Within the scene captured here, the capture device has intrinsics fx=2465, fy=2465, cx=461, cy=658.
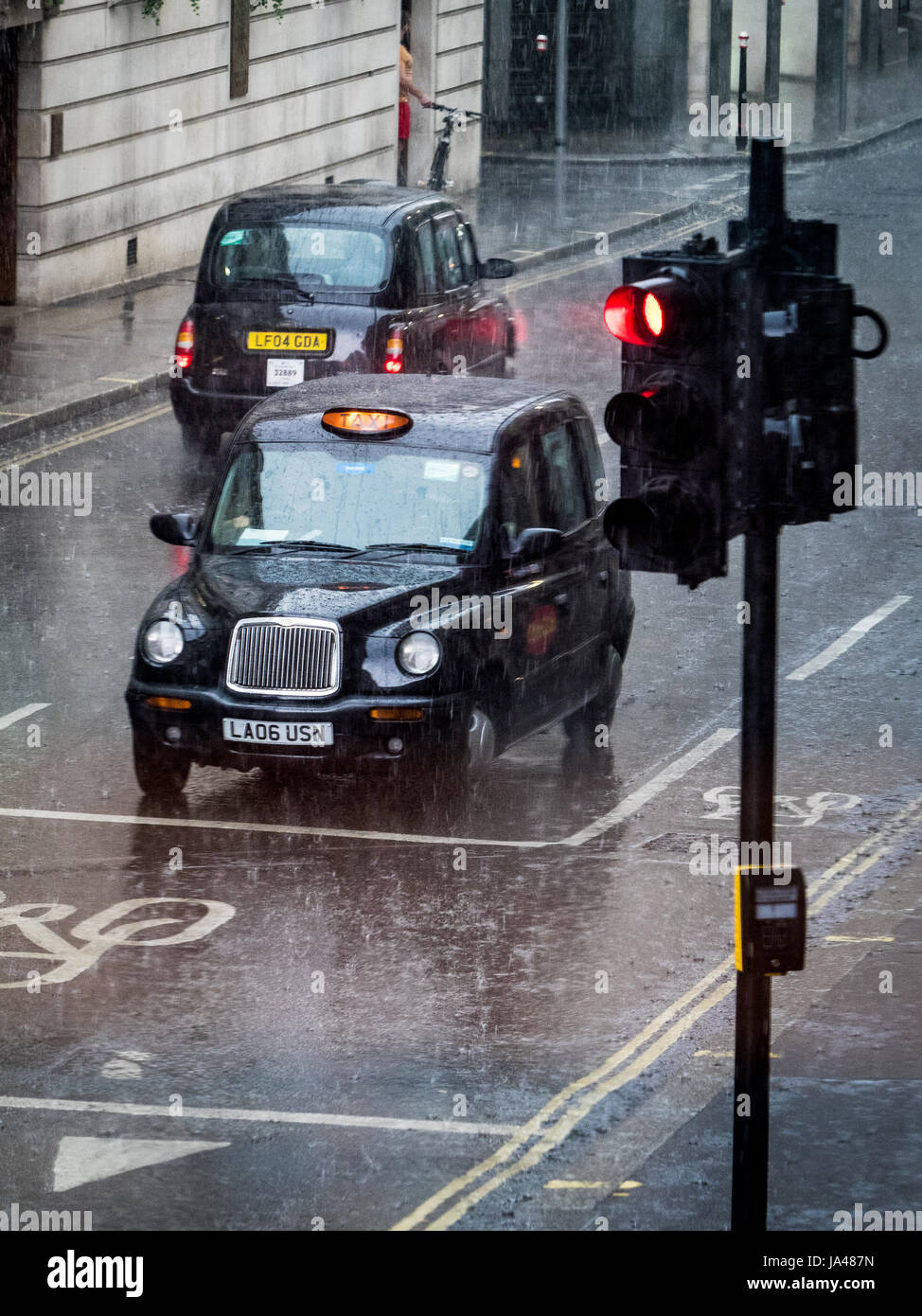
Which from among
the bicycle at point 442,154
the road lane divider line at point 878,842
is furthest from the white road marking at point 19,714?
the bicycle at point 442,154

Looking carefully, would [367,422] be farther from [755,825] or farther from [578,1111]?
[755,825]

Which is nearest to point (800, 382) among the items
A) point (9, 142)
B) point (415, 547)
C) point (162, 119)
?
point (415, 547)

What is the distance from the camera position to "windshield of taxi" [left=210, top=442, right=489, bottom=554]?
37.0 feet

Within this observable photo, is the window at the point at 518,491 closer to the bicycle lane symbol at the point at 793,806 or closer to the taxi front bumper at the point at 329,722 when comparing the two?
the taxi front bumper at the point at 329,722

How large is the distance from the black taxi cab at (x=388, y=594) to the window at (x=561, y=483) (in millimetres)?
15

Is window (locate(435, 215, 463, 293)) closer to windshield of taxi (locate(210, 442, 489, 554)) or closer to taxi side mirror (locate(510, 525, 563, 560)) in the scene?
windshield of taxi (locate(210, 442, 489, 554))

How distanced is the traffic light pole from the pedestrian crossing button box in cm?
5

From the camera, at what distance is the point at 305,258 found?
18438 millimetres

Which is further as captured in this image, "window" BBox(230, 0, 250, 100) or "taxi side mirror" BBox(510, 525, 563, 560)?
"window" BBox(230, 0, 250, 100)

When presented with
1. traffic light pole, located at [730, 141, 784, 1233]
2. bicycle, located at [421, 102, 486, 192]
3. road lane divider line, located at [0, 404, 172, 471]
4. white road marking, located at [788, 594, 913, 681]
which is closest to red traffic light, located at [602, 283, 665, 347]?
traffic light pole, located at [730, 141, 784, 1233]

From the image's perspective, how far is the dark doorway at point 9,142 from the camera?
24672mm
